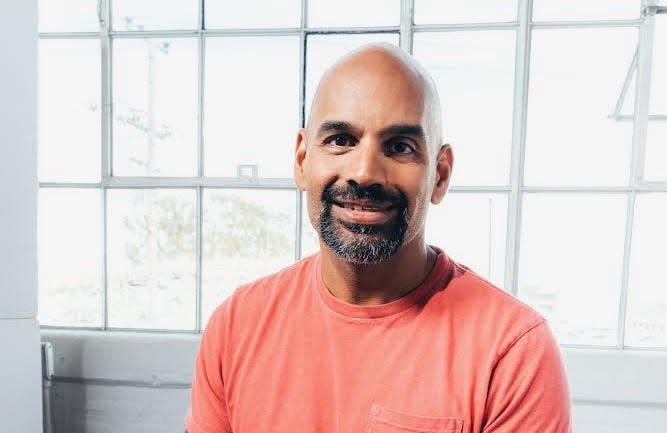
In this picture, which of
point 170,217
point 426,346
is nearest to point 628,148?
point 426,346

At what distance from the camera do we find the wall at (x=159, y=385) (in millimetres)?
1581

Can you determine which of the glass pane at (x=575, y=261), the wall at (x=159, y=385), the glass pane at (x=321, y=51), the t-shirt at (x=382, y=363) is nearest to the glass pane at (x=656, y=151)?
the glass pane at (x=575, y=261)

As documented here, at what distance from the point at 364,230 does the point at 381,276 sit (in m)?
0.11

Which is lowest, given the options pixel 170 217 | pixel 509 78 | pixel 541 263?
pixel 541 263

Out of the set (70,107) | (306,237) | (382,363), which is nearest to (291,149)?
(306,237)

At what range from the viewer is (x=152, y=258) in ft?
6.22

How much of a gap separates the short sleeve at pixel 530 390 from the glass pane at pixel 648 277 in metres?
1.25

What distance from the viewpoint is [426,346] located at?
798mm

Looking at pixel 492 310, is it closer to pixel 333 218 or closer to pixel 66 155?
pixel 333 218

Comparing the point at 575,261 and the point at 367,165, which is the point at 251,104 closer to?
the point at 367,165

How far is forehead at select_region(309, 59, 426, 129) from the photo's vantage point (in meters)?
0.77

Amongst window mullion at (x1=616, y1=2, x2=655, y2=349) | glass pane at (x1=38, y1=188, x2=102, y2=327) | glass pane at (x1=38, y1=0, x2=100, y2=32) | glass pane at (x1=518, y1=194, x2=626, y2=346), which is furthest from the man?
glass pane at (x1=38, y1=0, x2=100, y2=32)

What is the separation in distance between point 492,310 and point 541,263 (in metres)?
1.11

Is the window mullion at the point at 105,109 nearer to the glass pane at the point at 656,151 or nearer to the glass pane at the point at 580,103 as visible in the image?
the glass pane at the point at 580,103
